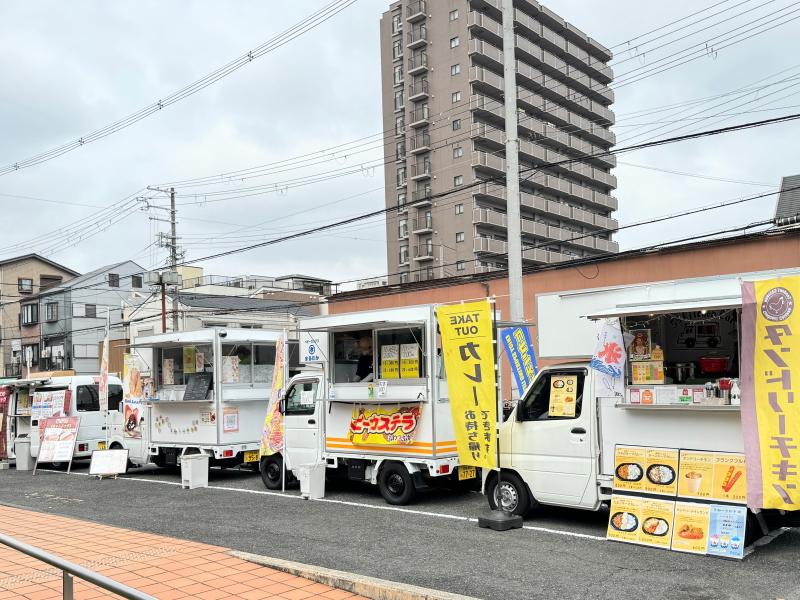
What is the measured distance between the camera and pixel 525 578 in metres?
5.93

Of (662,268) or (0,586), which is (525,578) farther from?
(662,268)

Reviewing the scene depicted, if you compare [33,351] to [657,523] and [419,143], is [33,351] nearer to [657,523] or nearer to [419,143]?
[419,143]

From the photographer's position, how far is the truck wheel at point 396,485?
985cm

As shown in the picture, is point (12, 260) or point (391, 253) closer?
point (12, 260)

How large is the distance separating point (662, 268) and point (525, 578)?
14820mm

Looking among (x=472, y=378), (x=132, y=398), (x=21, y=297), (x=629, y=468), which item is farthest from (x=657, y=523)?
(x=21, y=297)

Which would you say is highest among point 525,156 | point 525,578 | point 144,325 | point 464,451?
point 525,156

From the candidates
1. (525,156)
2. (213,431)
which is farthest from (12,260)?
(213,431)

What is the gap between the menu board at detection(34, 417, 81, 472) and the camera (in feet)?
53.3

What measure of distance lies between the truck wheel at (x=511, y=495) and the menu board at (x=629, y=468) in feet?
4.37

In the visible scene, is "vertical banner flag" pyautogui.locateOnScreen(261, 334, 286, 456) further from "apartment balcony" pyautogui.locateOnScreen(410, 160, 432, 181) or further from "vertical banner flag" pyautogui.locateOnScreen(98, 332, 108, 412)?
"apartment balcony" pyautogui.locateOnScreen(410, 160, 432, 181)

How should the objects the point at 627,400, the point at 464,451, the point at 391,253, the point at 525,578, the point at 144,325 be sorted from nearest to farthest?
1. the point at 525,578
2. the point at 627,400
3. the point at 464,451
4. the point at 144,325
5. the point at 391,253

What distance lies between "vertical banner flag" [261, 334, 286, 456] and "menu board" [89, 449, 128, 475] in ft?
14.4

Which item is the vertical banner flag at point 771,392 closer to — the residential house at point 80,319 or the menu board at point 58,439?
the menu board at point 58,439
